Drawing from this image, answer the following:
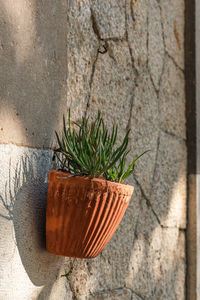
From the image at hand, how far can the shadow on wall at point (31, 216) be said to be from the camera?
1022 millimetres

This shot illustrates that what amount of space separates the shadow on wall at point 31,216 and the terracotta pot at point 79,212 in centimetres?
4

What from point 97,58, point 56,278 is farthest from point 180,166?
point 56,278

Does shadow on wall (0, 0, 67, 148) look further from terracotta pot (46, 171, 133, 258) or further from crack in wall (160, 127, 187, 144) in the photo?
crack in wall (160, 127, 187, 144)

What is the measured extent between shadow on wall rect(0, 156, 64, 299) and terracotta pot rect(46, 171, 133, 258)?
4 centimetres

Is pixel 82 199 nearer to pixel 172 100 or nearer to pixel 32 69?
pixel 32 69

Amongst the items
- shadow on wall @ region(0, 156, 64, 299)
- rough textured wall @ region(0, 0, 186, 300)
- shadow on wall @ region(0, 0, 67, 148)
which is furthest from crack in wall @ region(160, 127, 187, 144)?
shadow on wall @ region(0, 156, 64, 299)

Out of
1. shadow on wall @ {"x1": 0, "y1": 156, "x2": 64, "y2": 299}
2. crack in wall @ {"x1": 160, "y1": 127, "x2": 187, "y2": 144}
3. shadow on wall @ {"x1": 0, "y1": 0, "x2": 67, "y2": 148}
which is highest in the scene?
shadow on wall @ {"x1": 0, "y1": 0, "x2": 67, "y2": 148}

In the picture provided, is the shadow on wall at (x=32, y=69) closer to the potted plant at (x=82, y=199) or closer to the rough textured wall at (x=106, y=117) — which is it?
the rough textured wall at (x=106, y=117)

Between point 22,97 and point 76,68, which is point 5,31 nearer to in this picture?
point 22,97

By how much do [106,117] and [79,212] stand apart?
1.61 ft

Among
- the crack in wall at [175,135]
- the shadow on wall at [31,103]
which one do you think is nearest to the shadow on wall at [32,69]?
the shadow on wall at [31,103]

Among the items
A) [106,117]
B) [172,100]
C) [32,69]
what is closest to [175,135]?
[172,100]

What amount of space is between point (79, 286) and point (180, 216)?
82 cm

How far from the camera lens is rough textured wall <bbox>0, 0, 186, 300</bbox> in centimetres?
103
